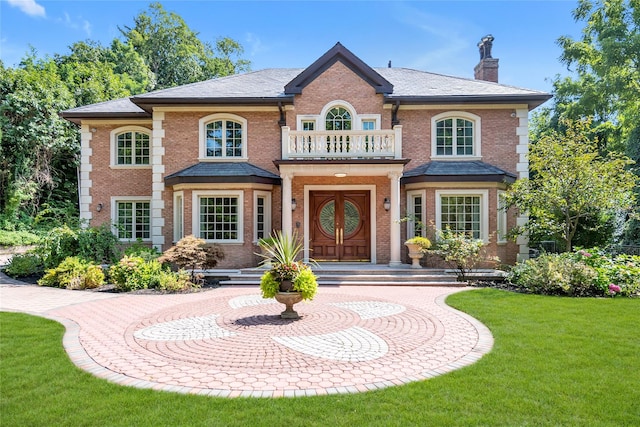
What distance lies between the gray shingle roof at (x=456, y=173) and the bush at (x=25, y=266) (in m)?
13.4

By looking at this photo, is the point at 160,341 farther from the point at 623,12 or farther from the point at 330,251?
the point at 623,12

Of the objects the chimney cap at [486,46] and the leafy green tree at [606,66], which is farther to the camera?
the leafy green tree at [606,66]

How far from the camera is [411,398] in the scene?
3.74 meters

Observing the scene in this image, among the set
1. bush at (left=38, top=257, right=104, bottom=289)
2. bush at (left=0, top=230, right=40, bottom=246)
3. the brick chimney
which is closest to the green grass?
bush at (left=38, top=257, right=104, bottom=289)

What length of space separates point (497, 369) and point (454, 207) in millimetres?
9365

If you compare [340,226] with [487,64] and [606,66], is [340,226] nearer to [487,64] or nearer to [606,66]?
[487,64]

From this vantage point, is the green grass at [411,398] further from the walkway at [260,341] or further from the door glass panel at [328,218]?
the door glass panel at [328,218]

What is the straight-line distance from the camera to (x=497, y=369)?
4449mm

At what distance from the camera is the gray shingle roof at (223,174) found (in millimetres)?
12742

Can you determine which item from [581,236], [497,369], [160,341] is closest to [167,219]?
[160,341]

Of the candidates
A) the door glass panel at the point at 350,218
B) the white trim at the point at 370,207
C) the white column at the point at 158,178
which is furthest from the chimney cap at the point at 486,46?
the white column at the point at 158,178

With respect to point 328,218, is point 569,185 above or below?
above

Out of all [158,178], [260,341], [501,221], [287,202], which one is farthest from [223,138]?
[501,221]

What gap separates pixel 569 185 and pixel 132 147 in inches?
629
